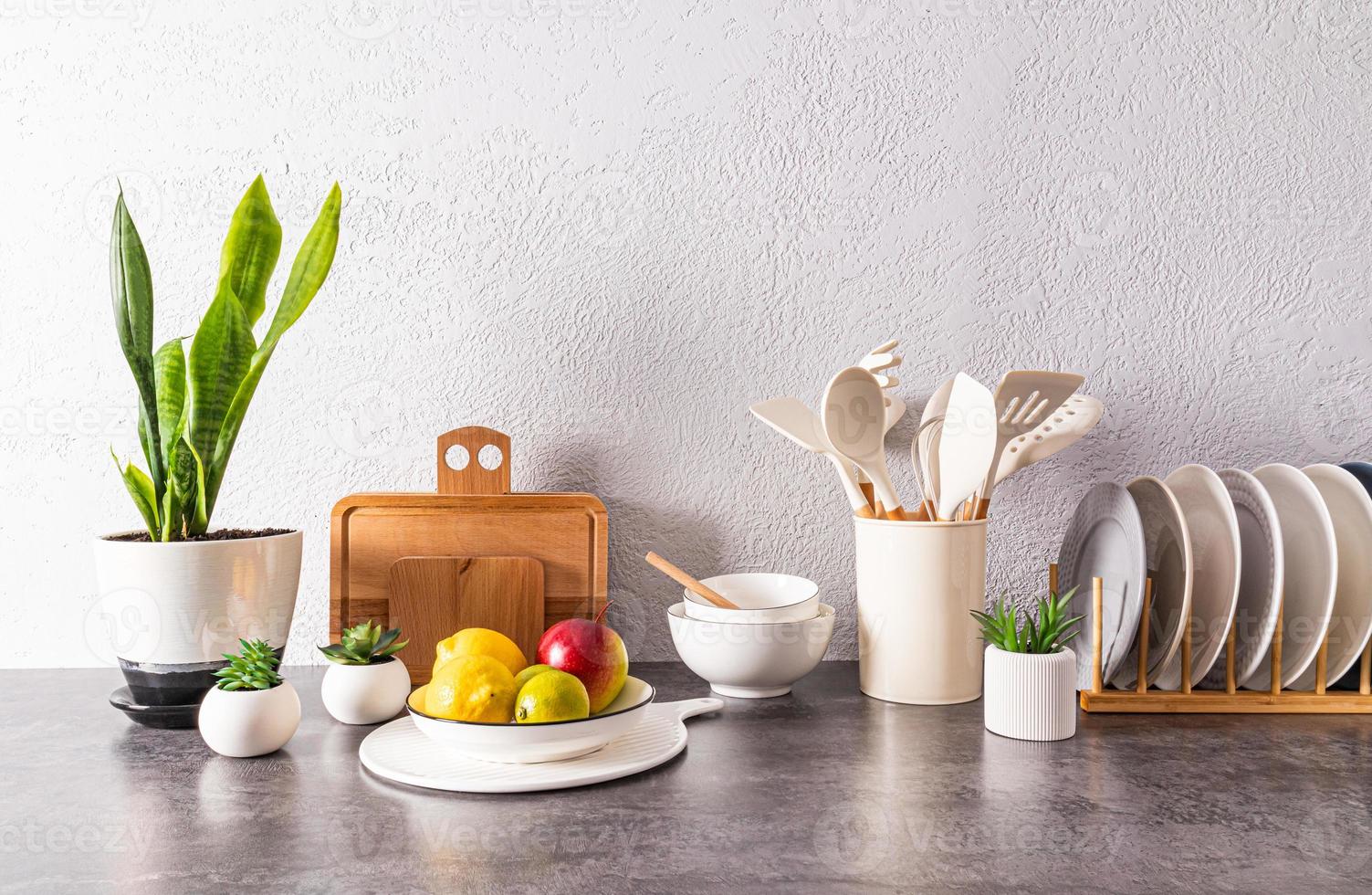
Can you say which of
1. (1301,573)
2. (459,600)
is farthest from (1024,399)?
(459,600)

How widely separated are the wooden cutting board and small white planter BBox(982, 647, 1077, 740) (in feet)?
1.29

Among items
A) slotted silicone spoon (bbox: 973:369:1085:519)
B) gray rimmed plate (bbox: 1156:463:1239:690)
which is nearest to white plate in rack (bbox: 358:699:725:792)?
slotted silicone spoon (bbox: 973:369:1085:519)

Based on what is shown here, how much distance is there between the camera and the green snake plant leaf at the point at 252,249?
87 centimetres

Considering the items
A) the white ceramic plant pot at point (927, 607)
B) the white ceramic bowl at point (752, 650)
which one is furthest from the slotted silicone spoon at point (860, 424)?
the white ceramic bowl at point (752, 650)

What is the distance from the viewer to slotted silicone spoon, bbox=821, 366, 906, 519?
2.84 ft

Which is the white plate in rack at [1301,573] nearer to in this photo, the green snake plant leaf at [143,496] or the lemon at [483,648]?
the lemon at [483,648]

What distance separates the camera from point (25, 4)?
1.00 m

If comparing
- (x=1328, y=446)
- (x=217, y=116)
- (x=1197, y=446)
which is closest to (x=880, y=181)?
(x=1197, y=446)

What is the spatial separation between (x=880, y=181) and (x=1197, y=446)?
0.45 metres

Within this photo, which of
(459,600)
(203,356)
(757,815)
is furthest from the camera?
(459,600)

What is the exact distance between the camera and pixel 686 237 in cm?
103

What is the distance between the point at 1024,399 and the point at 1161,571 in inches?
8.9

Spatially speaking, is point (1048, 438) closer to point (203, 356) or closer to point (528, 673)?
point (528, 673)

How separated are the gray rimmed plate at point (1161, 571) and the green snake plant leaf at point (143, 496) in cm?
90
